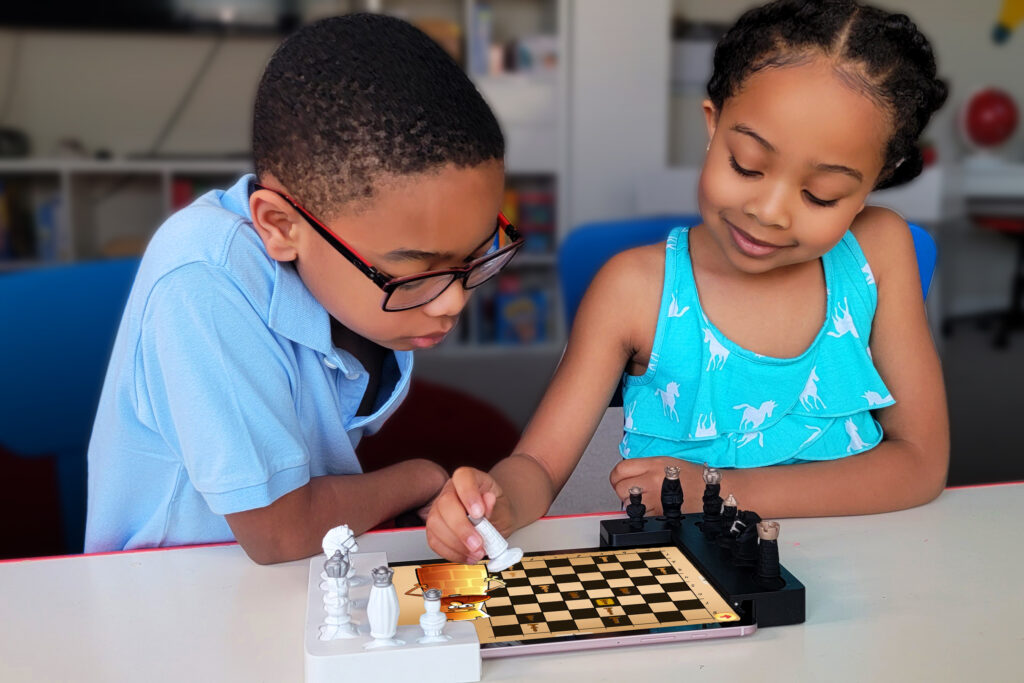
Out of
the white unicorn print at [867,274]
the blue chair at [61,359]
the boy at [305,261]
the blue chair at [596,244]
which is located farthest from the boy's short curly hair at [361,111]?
the blue chair at [596,244]

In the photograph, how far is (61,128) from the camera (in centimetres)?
447

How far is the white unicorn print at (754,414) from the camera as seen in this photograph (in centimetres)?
118

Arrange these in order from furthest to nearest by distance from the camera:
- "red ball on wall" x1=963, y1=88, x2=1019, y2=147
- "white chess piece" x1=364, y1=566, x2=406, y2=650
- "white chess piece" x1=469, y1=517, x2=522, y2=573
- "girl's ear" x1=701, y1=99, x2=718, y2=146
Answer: "red ball on wall" x1=963, y1=88, x2=1019, y2=147 < "girl's ear" x1=701, y1=99, x2=718, y2=146 < "white chess piece" x1=469, y1=517, x2=522, y2=573 < "white chess piece" x1=364, y1=566, x2=406, y2=650

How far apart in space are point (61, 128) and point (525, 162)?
7.11 ft

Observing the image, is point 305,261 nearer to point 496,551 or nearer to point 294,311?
point 294,311

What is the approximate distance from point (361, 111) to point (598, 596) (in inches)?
17.7

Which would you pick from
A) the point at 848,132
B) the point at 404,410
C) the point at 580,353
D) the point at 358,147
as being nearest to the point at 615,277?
the point at 580,353

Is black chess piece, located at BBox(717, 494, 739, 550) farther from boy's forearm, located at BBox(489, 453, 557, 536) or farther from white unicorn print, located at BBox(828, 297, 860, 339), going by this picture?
white unicorn print, located at BBox(828, 297, 860, 339)

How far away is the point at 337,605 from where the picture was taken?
681 millimetres

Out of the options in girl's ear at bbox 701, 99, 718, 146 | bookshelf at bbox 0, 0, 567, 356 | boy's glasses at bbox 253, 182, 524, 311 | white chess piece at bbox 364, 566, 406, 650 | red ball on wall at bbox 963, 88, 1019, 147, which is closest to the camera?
white chess piece at bbox 364, 566, 406, 650

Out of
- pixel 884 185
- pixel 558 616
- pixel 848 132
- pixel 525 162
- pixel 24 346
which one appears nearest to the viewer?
pixel 558 616

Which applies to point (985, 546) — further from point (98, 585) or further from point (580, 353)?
point (98, 585)

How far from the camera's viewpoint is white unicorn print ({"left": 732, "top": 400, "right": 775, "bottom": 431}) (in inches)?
46.5

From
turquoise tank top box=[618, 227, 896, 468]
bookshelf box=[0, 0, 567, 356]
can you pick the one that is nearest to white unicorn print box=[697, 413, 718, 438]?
turquoise tank top box=[618, 227, 896, 468]
